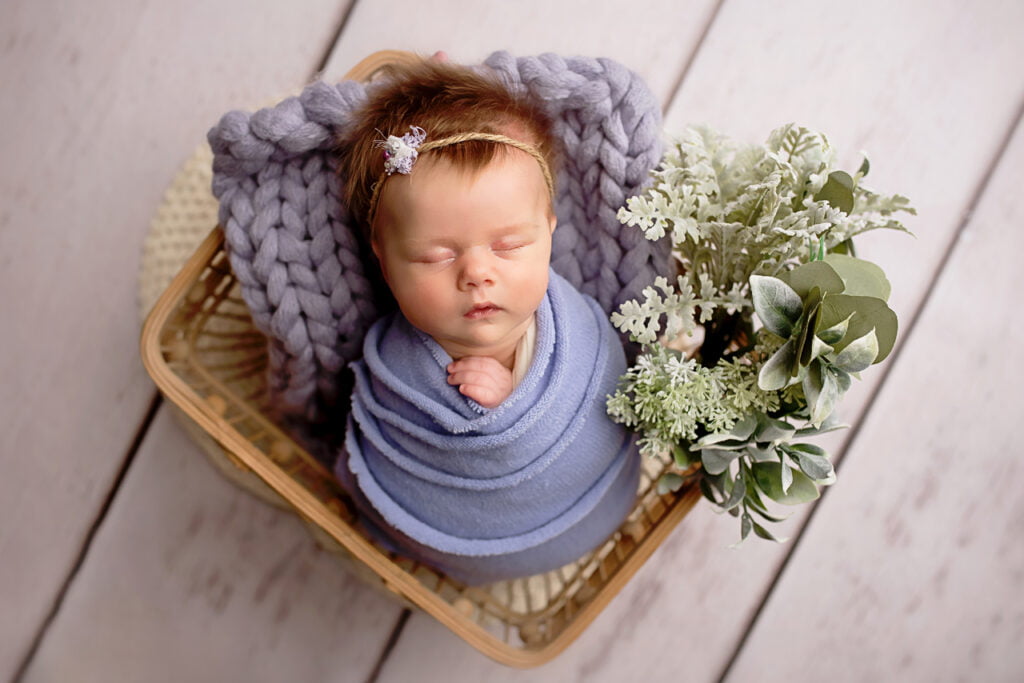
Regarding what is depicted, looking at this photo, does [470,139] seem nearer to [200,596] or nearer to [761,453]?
[761,453]

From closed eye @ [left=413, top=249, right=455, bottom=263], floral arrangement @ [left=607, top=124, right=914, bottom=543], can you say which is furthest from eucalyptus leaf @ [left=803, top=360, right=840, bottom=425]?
closed eye @ [left=413, top=249, right=455, bottom=263]

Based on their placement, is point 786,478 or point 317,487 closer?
point 786,478

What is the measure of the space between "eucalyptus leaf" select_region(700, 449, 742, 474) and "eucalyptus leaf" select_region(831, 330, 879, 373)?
147 millimetres

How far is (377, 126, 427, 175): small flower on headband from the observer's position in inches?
27.5

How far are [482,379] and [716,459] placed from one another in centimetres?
25

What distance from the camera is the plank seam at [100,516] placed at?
44.4 inches

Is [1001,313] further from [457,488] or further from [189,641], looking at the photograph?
[189,641]

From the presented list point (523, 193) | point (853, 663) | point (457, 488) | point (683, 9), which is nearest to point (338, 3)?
point (683, 9)

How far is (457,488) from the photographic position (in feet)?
2.77

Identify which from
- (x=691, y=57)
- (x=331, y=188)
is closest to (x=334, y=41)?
(x=331, y=188)

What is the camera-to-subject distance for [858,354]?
2.08 feet

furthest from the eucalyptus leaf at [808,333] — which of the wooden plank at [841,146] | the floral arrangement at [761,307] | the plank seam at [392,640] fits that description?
the plank seam at [392,640]

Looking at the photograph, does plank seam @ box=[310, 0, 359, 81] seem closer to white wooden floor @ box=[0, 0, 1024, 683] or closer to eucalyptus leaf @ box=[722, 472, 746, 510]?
white wooden floor @ box=[0, 0, 1024, 683]

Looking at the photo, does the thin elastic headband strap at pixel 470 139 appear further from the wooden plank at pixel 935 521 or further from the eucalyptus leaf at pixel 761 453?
the wooden plank at pixel 935 521
